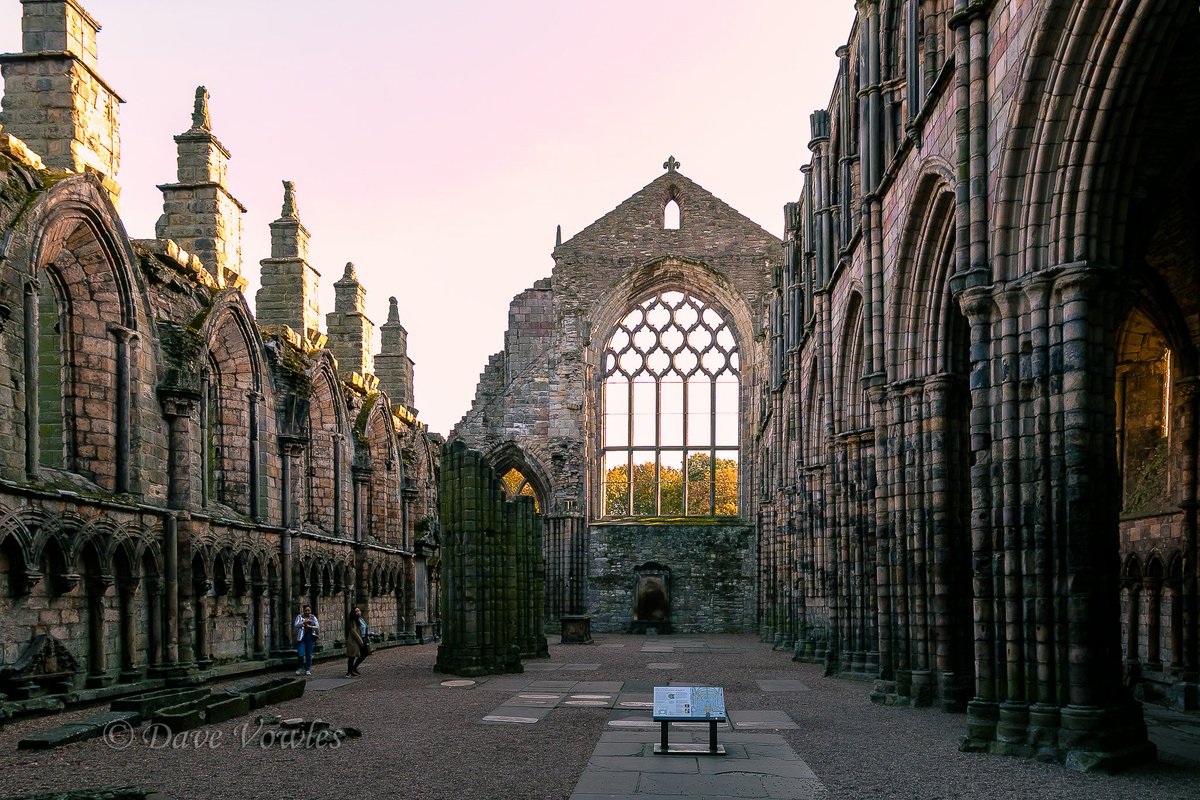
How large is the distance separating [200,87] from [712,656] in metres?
14.9

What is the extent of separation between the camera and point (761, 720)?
12797 mm

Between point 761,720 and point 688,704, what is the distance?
3344mm

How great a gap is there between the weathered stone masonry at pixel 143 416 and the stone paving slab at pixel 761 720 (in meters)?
7.56

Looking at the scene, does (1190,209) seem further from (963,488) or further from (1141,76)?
(1141,76)

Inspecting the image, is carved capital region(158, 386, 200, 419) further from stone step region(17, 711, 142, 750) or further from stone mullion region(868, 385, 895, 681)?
stone mullion region(868, 385, 895, 681)

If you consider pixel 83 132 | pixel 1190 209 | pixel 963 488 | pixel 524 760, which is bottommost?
pixel 524 760

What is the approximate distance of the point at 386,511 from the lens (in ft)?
102

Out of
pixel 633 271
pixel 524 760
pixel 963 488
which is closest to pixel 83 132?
pixel 524 760

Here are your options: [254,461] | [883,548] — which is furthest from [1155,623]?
[254,461]

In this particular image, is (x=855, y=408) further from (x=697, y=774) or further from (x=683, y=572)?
(x=683, y=572)

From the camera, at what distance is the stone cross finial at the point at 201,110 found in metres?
21.5

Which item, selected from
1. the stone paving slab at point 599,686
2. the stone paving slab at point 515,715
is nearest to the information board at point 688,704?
the stone paving slab at point 515,715

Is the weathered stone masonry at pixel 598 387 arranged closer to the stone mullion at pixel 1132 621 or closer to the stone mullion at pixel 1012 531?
the stone mullion at pixel 1132 621

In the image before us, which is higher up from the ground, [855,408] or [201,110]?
[201,110]
